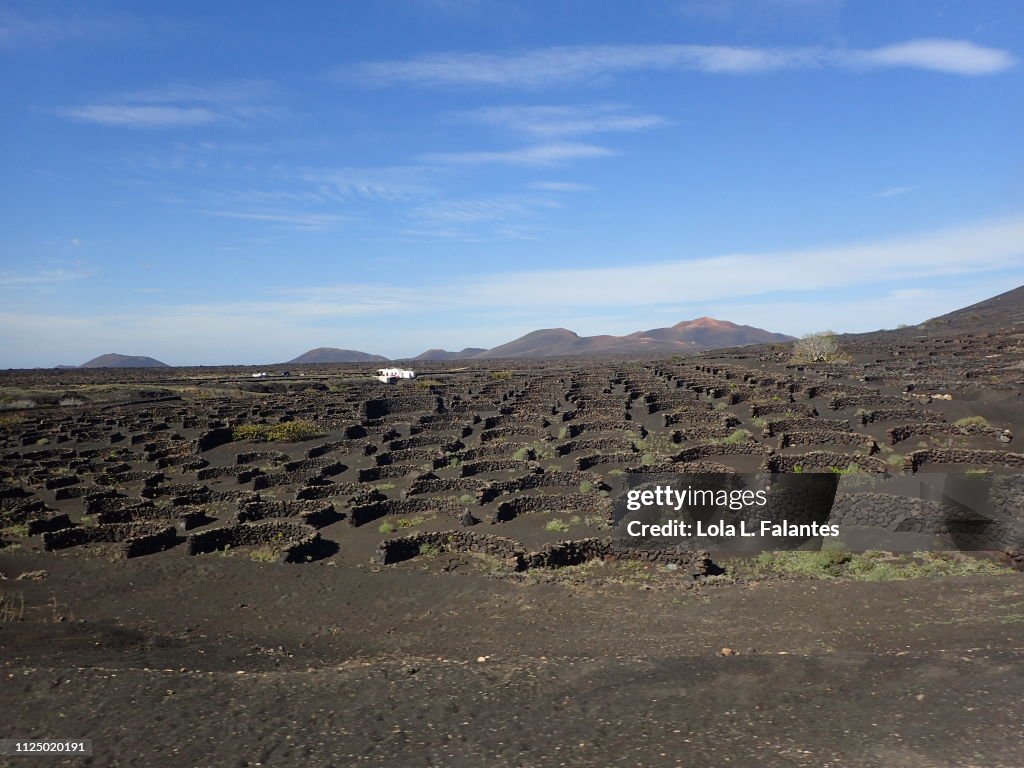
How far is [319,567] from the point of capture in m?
20.6

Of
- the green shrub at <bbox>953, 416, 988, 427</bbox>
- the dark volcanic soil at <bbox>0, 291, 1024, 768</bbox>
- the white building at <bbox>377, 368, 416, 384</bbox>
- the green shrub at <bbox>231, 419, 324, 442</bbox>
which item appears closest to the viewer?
the dark volcanic soil at <bbox>0, 291, 1024, 768</bbox>

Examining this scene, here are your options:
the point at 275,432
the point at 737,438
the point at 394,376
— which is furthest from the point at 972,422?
the point at 394,376

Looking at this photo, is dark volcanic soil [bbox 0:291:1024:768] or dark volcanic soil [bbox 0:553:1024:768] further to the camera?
dark volcanic soil [bbox 0:291:1024:768]

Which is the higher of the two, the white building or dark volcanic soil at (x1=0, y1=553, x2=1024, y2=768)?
the white building

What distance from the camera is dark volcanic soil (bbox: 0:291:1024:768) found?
9.12 metres

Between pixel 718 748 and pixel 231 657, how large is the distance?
389 inches

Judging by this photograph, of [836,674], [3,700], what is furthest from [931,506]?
[3,700]

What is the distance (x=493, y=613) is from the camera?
16312 mm

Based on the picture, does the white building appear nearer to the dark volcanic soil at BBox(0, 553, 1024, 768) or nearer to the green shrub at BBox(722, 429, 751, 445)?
the green shrub at BBox(722, 429, 751, 445)

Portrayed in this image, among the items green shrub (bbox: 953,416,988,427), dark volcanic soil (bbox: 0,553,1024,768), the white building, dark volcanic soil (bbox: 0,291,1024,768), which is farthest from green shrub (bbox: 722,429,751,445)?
the white building

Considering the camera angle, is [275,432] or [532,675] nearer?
[532,675]

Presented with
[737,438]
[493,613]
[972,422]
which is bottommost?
[493,613]

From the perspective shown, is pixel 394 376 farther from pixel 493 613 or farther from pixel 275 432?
pixel 493 613

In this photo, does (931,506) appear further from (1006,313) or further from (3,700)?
(1006,313)
